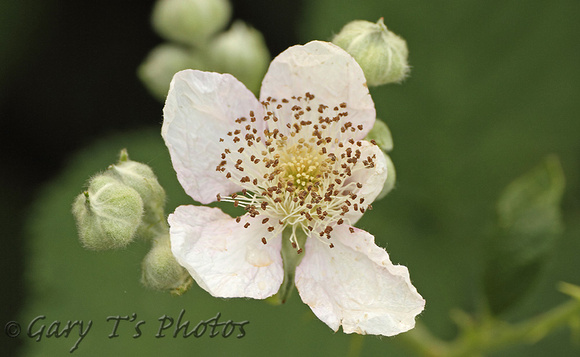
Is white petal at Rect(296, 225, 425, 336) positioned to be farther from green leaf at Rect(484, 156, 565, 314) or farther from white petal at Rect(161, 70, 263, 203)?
green leaf at Rect(484, 156, 565, 314)

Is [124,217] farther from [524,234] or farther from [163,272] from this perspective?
[524,234]

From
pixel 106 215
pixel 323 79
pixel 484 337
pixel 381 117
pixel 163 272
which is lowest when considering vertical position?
pixel 484 337

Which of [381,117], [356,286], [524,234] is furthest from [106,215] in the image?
[381,117]

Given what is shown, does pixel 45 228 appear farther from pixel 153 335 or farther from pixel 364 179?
pixel 364 179

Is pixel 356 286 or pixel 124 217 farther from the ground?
pixel 124 217

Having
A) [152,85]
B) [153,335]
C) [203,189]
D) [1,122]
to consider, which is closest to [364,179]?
[203,189]

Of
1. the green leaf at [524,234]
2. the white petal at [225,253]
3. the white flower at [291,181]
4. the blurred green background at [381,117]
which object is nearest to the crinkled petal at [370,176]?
the white flower at [291,181]
